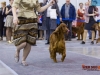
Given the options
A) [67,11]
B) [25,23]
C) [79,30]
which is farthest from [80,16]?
[25,23]

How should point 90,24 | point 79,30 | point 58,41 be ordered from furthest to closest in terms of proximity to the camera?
point 79,30, point 90,24, point 58,41

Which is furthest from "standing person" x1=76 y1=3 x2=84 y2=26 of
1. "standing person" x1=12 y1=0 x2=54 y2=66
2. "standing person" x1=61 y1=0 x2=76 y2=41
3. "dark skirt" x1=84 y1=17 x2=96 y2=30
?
"standing person" x1=12 y1=0 x2=54 y2=66

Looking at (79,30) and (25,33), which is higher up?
(25,33)

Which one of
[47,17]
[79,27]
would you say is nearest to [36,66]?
[47,17]

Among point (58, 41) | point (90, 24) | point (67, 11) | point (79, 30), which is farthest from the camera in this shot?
point (79, 30)

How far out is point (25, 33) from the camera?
7.18 meters

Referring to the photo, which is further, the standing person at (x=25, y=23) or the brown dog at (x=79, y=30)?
the brown dog at (x=79, y=30)

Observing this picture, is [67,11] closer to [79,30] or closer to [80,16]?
[80,16]

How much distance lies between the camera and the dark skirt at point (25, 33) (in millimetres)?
7174

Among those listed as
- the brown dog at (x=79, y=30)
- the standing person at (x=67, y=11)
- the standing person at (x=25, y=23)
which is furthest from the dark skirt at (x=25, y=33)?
the brown dog at (x=79, y=30)

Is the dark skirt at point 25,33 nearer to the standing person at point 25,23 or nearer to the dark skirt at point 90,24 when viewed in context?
the standing person at point 25,23

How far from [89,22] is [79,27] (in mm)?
3053

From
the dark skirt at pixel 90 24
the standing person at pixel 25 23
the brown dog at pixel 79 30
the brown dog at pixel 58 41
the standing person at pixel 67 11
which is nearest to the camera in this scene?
the standing person at pixel 25 23

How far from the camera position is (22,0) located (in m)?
7.15
